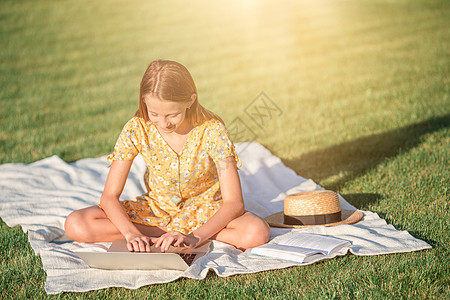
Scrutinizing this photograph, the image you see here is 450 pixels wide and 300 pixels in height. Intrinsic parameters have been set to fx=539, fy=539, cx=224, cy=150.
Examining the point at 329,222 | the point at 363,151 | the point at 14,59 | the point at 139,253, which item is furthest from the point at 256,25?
the point at 139,253

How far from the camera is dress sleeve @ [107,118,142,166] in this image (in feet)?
11.5

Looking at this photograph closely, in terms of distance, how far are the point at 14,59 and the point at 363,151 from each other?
8.16 m

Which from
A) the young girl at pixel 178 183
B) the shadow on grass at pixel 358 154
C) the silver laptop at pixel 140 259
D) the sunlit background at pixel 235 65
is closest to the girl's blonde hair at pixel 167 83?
the young girl at pixel 178 183

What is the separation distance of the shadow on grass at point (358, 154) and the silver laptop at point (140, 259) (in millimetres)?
1851

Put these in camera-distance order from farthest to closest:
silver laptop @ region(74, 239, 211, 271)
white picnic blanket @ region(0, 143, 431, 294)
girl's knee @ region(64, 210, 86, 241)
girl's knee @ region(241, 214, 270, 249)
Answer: girl's knee @ region(64, 210, 86, 241) < girl's knee @ region(241, 214, 270, 249) < white picnic blanket @ region(0, 143, 431, 294) < silver laptop @ region(74, 239, 211, 271)

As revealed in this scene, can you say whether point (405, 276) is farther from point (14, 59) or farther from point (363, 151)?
point (14, 59)

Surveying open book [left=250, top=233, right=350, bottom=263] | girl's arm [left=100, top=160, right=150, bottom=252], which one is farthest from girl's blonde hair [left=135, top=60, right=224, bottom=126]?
open book [left=250, top=233, right=350, bottom=263]

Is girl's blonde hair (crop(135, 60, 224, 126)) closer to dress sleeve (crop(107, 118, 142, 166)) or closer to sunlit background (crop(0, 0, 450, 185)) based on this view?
dress sleeve (crop(107, 118, 142, 166))

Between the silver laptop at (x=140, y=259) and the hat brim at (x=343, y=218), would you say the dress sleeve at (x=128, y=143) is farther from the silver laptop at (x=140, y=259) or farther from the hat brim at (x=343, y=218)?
the hat brim at (x=343, y=218)

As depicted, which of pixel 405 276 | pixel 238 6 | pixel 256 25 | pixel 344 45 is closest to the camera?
pixel 405 276

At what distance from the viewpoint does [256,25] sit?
43.5 feet

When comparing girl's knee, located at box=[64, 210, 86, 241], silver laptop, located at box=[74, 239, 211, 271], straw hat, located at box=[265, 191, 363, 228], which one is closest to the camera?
silver laptop, located at box=[74, 239, 211, 271]

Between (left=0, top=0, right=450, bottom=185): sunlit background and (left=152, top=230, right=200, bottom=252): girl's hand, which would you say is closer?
(left=152, top=230, right=200, bottom=252): girl's hand

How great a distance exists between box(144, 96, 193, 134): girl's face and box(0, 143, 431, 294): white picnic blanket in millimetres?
833
